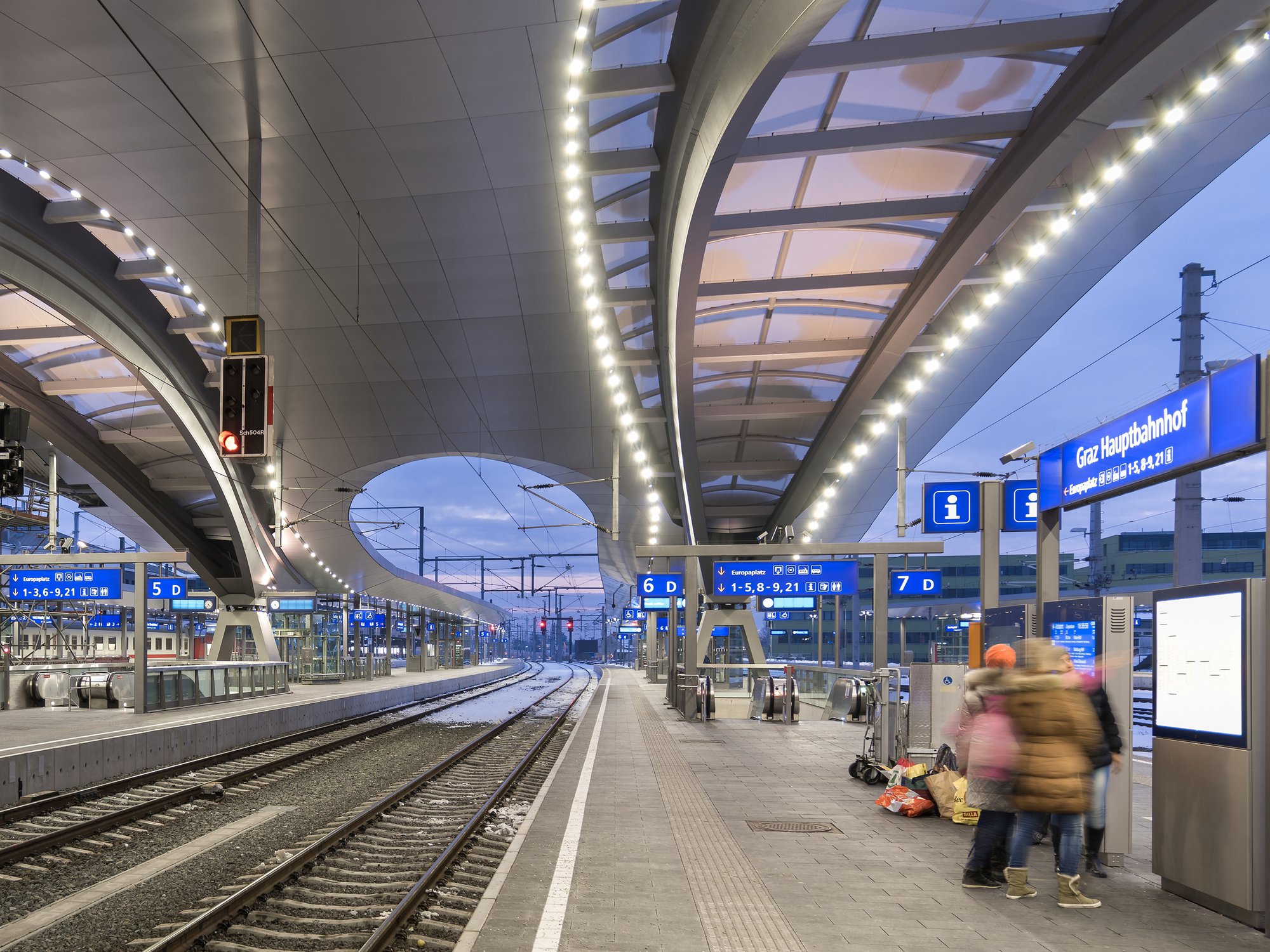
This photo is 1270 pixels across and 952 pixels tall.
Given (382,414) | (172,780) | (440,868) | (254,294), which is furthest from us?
(382,414)

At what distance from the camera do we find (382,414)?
3216 cm

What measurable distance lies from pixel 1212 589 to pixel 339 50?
14.5m

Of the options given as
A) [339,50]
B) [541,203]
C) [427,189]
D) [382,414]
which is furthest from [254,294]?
[382,414]

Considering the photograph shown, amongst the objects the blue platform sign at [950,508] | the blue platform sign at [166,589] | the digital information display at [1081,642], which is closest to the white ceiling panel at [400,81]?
the blue platform sign at [950,508]

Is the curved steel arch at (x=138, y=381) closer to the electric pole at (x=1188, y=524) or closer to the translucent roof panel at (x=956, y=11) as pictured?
the translucent roof panel at (x=956, y=11)

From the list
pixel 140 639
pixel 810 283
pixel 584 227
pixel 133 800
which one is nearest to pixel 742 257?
pixel 810 283

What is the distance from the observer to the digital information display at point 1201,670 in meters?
6.06

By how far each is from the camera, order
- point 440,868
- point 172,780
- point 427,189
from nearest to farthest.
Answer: point 440,868, point 172,780, point 427,189

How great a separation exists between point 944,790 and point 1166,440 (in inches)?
169

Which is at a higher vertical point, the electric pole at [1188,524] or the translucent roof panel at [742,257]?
the translucent roof panel at [742,257]

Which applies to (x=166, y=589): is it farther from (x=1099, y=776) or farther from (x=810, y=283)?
(x=1099, y=776)

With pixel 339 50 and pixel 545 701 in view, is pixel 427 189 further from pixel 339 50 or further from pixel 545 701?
pixel 545 701

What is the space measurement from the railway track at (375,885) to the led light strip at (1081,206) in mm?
10715

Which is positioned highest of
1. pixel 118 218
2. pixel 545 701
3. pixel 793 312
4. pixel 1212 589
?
pixel 118 218
